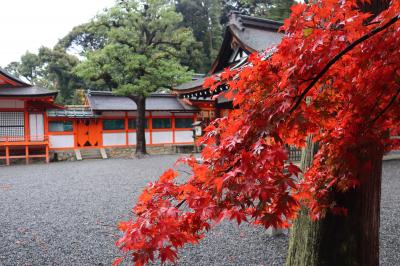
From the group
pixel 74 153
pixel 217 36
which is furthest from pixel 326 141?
pixel 217 36

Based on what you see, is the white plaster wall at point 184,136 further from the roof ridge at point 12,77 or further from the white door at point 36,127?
the roof ridge at point 12,77

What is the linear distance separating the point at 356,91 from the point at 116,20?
14944 millimetres

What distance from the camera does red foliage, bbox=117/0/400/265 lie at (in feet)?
4.79

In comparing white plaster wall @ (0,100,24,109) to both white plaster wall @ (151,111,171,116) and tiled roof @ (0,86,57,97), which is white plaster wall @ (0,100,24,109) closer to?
tiled roof @ (0,86,57,97)

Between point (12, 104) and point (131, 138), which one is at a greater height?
point (12, 104)

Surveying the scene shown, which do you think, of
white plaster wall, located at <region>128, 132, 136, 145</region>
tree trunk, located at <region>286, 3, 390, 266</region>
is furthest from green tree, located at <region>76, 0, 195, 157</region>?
tree trunk, located at <region>286, 3, 390, 266</region>

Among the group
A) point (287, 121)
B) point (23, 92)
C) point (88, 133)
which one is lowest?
point (88, 133)

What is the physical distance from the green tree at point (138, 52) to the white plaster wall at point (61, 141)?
3728mm

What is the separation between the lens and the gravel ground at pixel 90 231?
11.9ft

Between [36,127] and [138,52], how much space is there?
651 centimetres

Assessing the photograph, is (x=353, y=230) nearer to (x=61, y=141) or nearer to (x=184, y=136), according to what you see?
(x=61, y=141)

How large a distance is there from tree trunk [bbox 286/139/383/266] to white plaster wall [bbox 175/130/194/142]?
1644 cm

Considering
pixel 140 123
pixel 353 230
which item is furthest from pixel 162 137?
pixel 353 230

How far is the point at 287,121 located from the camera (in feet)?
5.10
